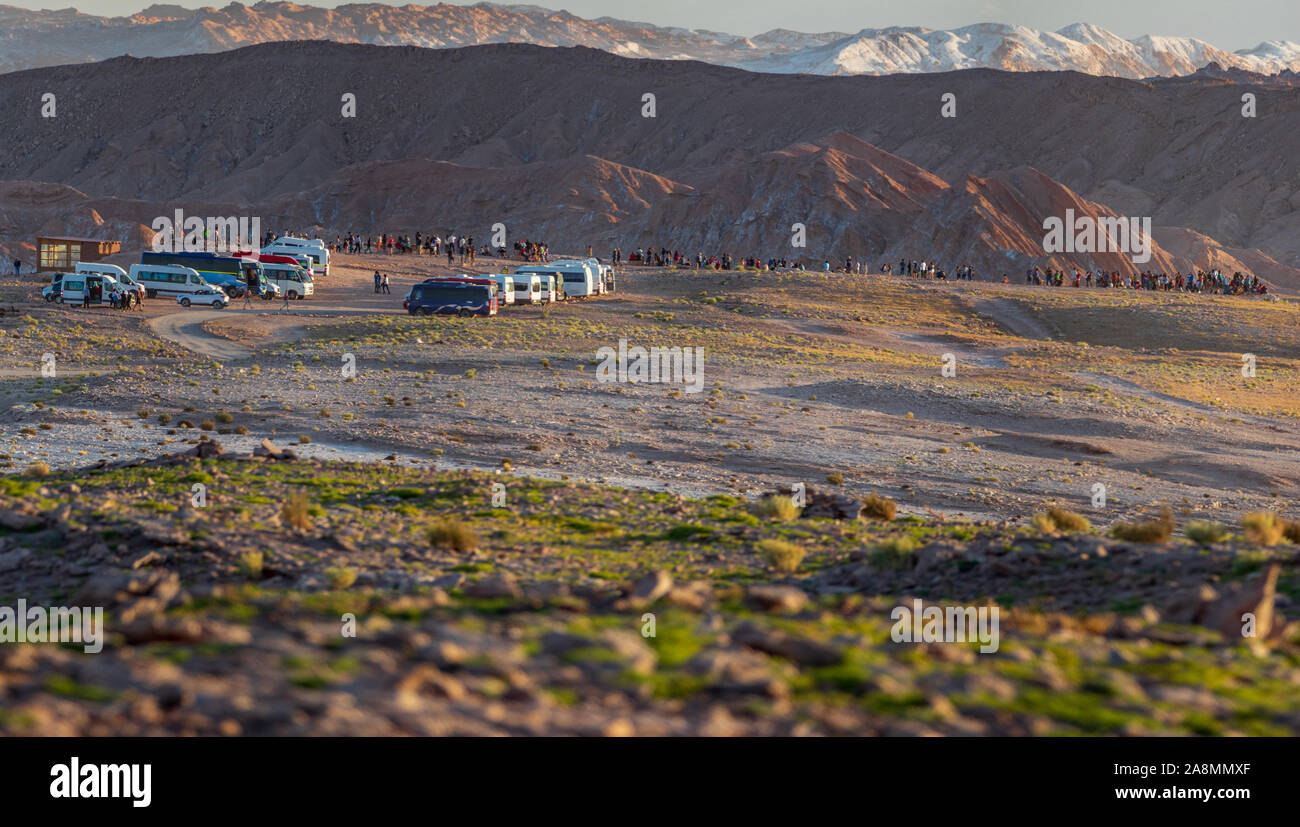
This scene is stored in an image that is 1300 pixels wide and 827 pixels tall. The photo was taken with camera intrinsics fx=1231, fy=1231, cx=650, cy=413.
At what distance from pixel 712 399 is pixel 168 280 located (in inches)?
1280

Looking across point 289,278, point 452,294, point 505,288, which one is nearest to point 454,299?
point 452,294

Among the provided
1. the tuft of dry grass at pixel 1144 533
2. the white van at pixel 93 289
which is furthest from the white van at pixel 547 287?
the tuft of dry grass at pixel 1144 533

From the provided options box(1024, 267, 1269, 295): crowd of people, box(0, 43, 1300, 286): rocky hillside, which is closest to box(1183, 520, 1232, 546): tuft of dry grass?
box(1024, 267, 1269, 295): crowd of people

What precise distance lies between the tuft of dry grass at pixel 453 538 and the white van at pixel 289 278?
157 feet

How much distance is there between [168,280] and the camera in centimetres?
5719

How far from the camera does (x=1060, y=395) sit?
135ft

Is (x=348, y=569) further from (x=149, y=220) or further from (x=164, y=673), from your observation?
(x=149, y=220)

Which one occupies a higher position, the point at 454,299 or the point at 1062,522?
the point at 454,299

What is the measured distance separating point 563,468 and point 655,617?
1457cm

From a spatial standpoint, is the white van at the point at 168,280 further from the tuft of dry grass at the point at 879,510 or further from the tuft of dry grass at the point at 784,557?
the tuft of dry grass at the point at 784,557

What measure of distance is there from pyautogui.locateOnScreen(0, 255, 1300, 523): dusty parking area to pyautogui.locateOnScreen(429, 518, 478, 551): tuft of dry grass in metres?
8.11

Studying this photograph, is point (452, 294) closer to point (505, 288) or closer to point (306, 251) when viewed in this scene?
point (505, 288)
